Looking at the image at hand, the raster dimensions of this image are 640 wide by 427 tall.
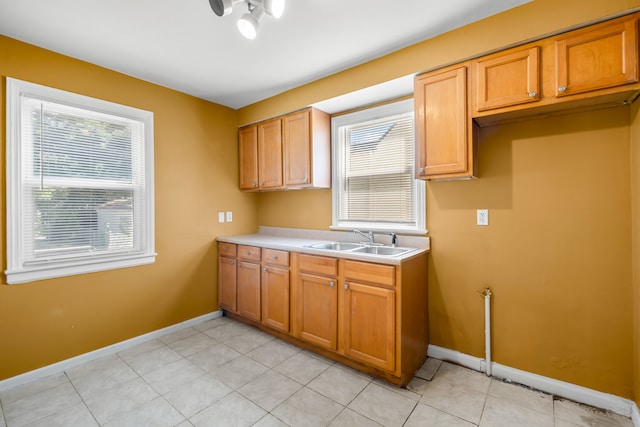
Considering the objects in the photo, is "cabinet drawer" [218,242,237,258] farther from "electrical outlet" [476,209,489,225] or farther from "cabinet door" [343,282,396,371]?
"electrical outlet" [476,209,489,225]

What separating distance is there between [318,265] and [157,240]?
1753 mm

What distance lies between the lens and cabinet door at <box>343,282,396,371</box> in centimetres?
213

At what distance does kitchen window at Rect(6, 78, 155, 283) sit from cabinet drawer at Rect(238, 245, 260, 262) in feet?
2.94

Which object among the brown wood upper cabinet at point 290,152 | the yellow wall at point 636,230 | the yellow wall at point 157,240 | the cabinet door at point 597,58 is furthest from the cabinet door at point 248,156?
the yellow wall at point 636,230

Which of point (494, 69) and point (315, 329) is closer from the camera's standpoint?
point (494, 69)

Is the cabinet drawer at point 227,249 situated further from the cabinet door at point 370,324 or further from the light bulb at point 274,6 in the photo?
the light bulb at point 274,6

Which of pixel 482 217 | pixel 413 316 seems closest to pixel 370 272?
pixel 413 316

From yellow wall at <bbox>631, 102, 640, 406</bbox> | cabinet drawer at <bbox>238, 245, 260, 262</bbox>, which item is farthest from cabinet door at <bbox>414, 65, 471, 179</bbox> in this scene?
cabinet drawer at <bbox>238, 245, 260, 262</bbox>

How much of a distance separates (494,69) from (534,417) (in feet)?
7.36

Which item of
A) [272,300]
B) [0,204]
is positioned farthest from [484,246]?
[0,204]

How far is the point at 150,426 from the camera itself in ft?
5.83

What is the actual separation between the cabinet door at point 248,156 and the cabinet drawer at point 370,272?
5.82ft

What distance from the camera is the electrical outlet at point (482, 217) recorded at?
2.29 m

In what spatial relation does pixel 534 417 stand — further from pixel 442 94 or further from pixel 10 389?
pixel 10 389
